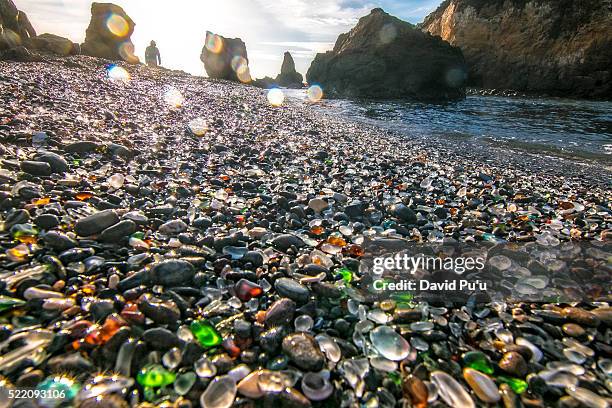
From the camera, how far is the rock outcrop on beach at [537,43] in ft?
138

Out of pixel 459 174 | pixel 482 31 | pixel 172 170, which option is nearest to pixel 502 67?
pixel 482 31

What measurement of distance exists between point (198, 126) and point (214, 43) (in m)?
58.2

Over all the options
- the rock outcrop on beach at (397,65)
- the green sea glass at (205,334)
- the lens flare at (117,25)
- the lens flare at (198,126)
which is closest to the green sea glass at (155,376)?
the green sea glass at (205,334)

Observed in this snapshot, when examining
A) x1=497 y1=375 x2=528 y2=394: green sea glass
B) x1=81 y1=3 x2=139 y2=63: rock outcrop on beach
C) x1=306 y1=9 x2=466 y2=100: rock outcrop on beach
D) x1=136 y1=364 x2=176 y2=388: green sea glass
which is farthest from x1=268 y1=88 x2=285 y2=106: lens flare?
x1=81 y1=3 x2=139 y2=63: rock outcrop on beach

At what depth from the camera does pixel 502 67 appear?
174ft

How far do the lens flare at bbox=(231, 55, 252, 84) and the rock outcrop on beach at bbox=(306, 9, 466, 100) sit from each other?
20.2 m

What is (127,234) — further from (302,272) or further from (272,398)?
(272,398)

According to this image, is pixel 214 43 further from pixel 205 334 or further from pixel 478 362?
pixel 478 362

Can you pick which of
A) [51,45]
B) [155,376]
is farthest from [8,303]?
[51,45]

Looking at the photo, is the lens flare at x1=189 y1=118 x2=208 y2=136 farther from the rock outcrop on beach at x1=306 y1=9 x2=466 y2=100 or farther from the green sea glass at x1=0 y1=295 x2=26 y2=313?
the rock outcrop on beach at x1=306 y1=9 x2=466 y2=100

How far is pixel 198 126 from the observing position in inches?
311

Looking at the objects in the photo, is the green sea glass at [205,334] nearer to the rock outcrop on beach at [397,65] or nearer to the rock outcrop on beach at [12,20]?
the rock outcrop on beach at [12,20]

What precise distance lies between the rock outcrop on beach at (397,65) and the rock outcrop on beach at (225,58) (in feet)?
70.9

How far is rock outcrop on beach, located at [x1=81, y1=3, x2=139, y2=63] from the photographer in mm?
35719
